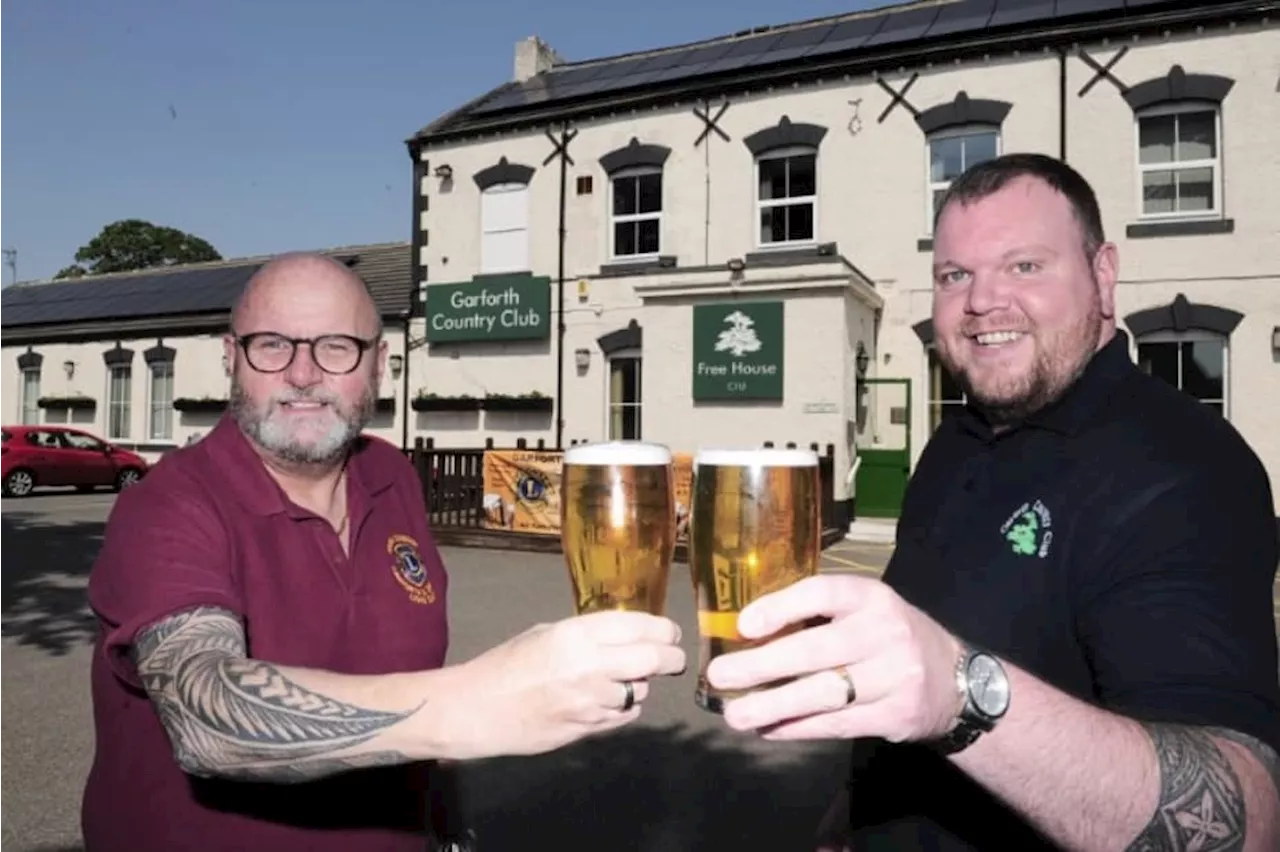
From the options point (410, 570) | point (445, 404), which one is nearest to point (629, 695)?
point (410, 570)

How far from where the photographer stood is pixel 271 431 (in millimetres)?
1930

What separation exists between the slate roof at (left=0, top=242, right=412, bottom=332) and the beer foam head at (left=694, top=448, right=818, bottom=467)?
17.3 metres

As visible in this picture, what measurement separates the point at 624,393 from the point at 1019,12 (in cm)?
870

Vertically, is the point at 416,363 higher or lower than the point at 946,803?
higher

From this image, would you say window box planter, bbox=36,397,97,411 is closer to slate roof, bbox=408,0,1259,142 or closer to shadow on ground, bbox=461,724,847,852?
slate roof, bbox=408,0,1259,142

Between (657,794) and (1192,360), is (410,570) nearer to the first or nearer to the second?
(657,794)

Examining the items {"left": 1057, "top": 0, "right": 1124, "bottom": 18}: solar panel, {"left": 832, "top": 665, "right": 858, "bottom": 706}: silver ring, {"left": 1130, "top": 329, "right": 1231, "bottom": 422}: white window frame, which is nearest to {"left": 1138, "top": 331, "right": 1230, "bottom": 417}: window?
{"left": 1130, "top": 329, "right": 1231, "bottom": 422}: white window frame

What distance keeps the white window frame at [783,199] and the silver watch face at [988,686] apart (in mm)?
13722

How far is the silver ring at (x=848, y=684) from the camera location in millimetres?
898

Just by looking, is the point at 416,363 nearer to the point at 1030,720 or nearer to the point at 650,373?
the point at 650,373

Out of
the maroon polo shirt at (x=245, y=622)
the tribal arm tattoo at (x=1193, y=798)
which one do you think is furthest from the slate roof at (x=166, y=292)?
the tribal arm tattoo at (x=1193, y=798)

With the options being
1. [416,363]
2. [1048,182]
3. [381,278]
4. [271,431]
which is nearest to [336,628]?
[271,431]

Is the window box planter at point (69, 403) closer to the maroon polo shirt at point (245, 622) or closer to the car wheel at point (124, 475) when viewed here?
the car wheel at point (124, 475)

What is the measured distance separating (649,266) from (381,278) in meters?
7.33
